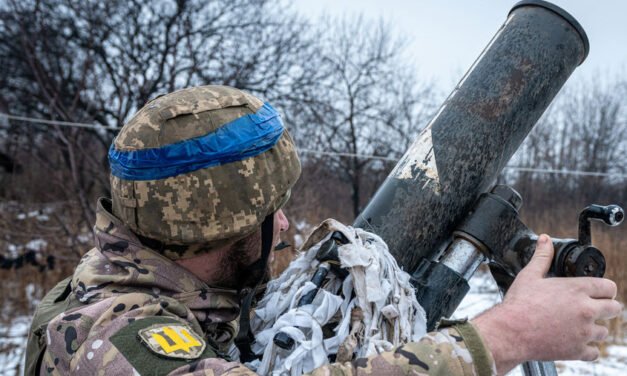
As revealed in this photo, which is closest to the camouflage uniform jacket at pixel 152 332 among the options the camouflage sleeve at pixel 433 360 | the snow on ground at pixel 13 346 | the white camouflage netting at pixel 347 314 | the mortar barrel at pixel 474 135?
the camouflage sleeve at pixel 433 360

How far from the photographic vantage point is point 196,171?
1.25m

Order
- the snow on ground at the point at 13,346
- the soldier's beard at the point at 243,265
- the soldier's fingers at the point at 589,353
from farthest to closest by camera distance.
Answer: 1. the snow on ground at the point at 13,346
2. the soldier's beard at the point at 243,265
3. the soldier's fingers at the point at 589,353

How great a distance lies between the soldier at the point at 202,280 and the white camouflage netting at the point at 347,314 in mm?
113

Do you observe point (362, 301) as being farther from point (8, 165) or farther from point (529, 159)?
point (529, 159)

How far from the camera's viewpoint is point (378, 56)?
13.1 metres

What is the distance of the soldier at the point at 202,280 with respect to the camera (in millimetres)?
986

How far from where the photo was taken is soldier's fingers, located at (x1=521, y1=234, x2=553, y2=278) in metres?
1.18

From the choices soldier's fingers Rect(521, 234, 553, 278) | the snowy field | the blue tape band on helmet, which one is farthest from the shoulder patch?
the snowy field

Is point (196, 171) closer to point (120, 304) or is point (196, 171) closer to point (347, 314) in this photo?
point (120, 304)

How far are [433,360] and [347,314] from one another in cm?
31

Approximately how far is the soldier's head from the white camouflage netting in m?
0.21

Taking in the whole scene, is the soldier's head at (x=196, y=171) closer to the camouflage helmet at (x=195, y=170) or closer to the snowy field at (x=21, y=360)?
the camouflage helmet at (x=195, y=170)

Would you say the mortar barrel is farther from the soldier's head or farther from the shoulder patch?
the shoulder patch

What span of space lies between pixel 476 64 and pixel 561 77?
246 mm
